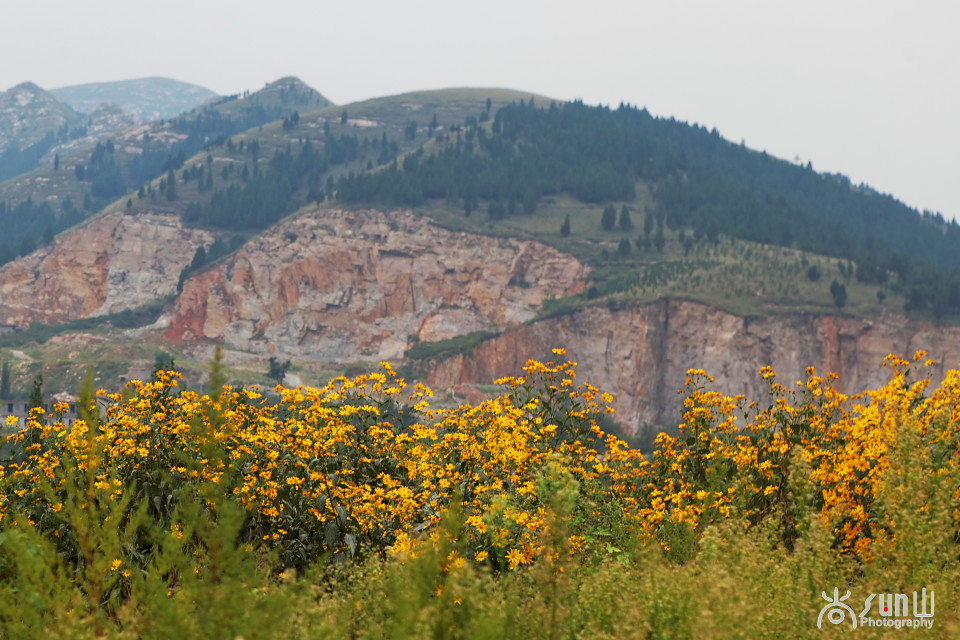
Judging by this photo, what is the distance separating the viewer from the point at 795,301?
116000 millimetres

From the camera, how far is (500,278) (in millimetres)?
134750

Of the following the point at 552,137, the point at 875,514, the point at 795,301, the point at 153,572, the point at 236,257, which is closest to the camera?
the point at 153,572

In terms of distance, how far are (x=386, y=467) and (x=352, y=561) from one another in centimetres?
233

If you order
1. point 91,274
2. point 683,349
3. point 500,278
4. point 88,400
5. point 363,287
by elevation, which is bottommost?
point 683,349

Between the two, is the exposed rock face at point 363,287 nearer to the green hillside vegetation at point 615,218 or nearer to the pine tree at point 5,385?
the green hillside vegetation at point 615,218

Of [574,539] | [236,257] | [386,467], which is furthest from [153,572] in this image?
[236,257]

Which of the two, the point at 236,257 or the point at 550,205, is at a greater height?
the point at 550,205

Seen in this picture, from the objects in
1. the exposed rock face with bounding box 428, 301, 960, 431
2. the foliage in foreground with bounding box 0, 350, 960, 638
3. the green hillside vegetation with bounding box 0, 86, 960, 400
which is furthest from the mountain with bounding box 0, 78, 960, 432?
the foliage in foreground with bounding box 0, 350, 960, 638

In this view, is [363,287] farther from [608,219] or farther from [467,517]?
[467,517]

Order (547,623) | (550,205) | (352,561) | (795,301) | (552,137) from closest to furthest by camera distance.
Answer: (547,623)
(352,561)
(795,301)
(550,205)
(552,137)

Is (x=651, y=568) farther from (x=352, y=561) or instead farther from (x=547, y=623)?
(x=352, y=561)

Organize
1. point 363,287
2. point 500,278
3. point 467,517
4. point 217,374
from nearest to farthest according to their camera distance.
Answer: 1. point 217,374
2. point 467,517
3. point 500,278
4. point 363,287

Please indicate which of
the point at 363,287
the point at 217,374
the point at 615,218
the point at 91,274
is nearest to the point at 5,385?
the point at 363,287

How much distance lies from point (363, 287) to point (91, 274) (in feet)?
164
